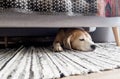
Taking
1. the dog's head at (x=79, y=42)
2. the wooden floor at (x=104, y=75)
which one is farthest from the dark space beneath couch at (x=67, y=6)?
the wooden floor at (x=104, y=75)

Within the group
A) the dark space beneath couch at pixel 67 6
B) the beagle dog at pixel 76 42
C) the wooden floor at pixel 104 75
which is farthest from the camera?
the beagle dog at pixel 76 42

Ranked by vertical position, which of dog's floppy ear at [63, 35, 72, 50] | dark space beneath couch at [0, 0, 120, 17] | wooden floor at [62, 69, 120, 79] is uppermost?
dark space beneath couch at [0, 0, 120, 17]

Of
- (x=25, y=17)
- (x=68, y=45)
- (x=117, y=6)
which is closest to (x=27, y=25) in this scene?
(x=25, y=17)

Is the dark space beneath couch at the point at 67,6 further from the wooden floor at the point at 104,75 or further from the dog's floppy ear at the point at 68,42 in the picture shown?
the wooden floor at the point at 104,75

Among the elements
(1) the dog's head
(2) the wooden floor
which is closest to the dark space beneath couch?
(1) the dog's head

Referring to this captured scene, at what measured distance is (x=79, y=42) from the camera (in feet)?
5.08

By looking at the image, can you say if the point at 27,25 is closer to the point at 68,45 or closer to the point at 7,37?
the point at 68,45

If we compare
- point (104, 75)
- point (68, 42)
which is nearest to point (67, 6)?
point (68, 42)

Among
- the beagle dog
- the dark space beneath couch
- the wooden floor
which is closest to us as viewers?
the wooden floor

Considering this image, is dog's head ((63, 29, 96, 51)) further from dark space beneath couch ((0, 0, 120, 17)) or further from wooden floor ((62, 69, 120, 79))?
wooden floor ((62, 69, 120, 79))

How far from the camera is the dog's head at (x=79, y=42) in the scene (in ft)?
4.99

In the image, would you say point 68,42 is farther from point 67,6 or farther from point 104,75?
point 104,75

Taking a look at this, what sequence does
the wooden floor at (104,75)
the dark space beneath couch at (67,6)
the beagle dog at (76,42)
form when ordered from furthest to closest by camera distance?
the beagle dog at (76,42) → the dark space beneath couch at (67,6) → the wooden floor at (104,75)

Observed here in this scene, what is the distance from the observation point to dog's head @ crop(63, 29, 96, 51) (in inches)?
59.9
